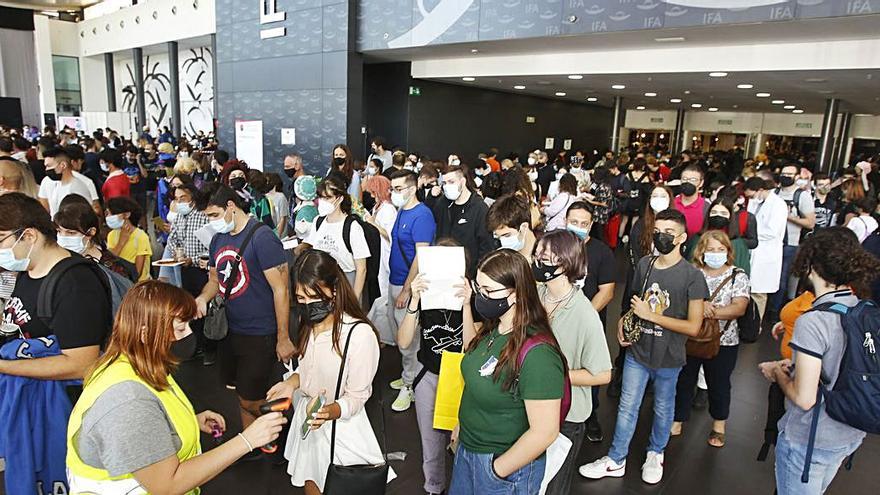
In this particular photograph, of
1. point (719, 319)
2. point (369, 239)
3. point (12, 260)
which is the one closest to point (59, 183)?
point (369, 239)

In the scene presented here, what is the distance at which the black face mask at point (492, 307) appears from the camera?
1905 mm

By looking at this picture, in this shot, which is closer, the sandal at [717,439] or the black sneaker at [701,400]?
the sandal at [717,439]

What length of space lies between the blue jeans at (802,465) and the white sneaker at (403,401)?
94.7 inches

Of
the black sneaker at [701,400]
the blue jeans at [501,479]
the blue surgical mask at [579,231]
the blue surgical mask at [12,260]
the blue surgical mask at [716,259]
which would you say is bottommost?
the black sneaker at [701,400]

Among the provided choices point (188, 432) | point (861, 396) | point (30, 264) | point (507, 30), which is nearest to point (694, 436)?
point (861, 396)

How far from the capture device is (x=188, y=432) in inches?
66.3

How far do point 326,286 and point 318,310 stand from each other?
0.10 meters

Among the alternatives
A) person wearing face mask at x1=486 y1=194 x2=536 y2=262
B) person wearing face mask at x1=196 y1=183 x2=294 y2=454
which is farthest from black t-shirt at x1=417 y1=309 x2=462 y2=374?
person wearing face mask at x1=196 y1=183 x2=294 y2=454

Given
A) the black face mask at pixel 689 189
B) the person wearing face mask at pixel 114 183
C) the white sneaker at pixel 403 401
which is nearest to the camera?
the white sneaker at pixel 403 401

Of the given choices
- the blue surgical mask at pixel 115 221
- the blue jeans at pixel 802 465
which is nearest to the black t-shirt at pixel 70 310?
the blue surgical mask at pixel 115 221

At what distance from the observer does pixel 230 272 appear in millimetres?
2967

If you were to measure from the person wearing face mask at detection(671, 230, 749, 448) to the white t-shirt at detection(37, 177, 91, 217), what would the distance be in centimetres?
559

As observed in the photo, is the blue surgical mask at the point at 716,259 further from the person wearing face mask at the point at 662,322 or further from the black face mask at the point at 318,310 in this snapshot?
the black face mask at the point at 318,310

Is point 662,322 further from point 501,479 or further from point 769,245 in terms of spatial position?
point 769,245
